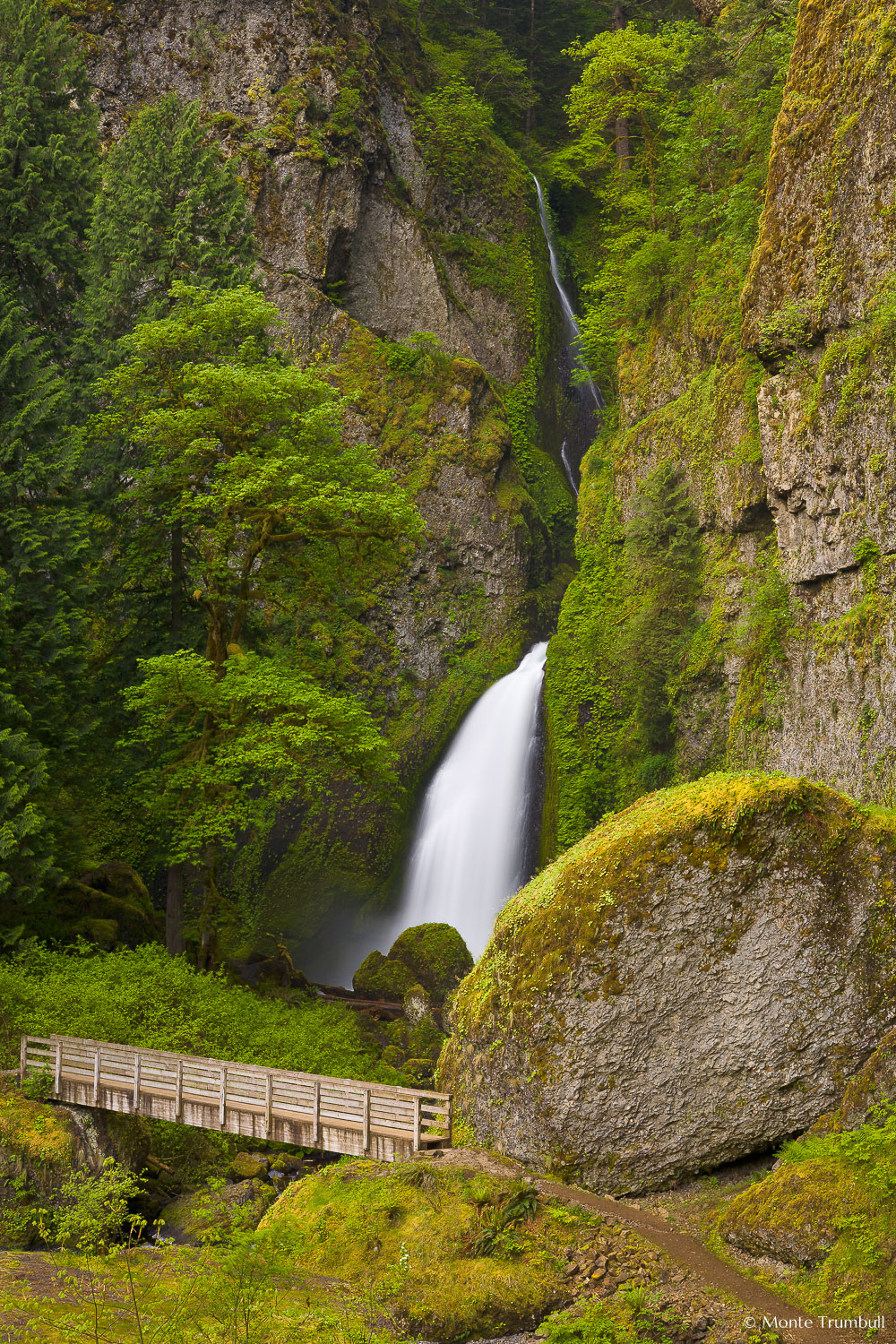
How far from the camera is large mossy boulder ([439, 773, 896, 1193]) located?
8.70 metres

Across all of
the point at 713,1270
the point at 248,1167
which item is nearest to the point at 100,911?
the point at 248,1167

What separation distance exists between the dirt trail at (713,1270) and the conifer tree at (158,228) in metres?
15.6

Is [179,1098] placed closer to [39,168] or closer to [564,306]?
[39,168]

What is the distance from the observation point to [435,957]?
19094 mm

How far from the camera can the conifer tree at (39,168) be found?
1894cm

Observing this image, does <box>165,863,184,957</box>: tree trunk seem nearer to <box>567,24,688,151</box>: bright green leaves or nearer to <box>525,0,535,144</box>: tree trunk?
<box>567,24,688,151</box>: bright green leaves

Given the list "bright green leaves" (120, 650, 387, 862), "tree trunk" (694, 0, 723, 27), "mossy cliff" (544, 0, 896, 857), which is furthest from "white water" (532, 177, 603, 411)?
"bright green leaves" (120, 650, 387, 862)

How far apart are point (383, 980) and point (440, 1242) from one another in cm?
1163

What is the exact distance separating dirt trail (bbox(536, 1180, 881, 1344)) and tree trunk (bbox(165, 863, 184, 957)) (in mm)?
9206

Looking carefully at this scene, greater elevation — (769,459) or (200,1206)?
(769,459)

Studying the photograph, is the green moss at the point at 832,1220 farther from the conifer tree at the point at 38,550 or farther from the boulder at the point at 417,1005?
the conifer tree at the point at 38,550

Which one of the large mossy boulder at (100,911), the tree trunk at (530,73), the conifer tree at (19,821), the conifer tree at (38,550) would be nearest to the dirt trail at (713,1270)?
the conifer tree at (19,821)

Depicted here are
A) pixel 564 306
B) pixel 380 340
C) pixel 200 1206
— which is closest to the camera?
pixel 200 1206

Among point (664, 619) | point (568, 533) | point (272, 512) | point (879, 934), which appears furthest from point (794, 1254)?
point (568, 533)
